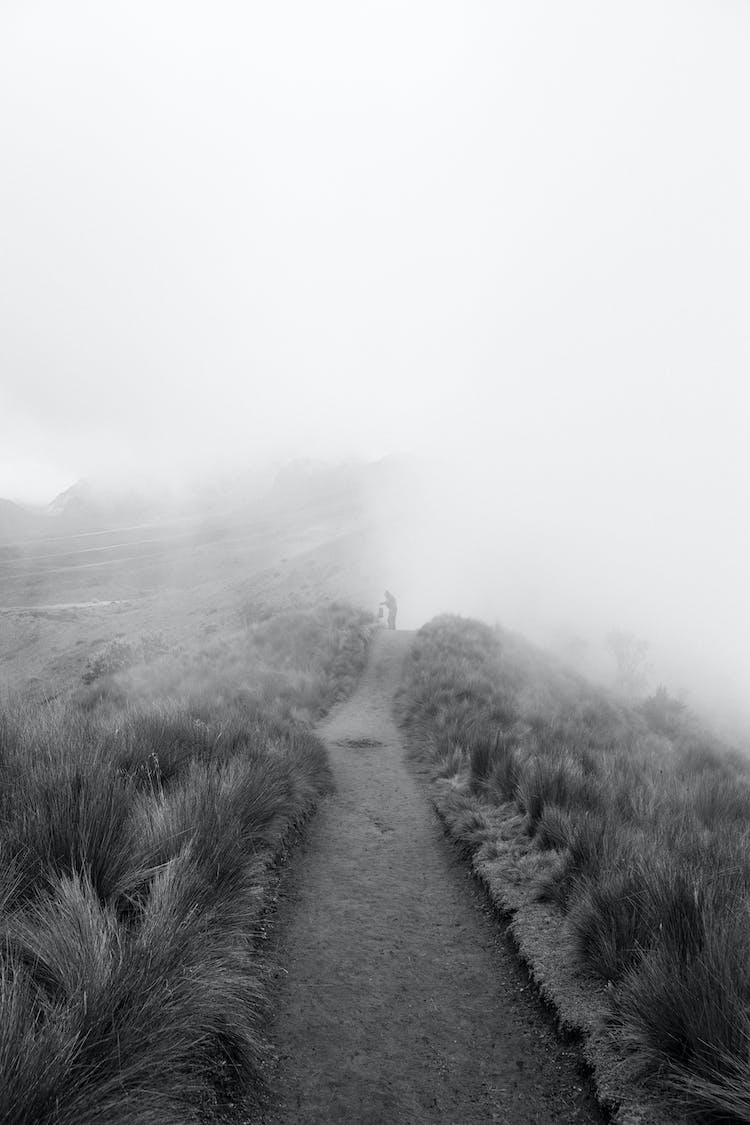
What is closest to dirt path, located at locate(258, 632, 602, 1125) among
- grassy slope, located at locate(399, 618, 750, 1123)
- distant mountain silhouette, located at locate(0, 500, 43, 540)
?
grassy slope, located at locate(399, 618, 750, 1123)

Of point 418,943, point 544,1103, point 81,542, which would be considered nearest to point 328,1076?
point 544,1103

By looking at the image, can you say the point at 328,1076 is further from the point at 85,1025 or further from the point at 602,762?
the point at 602,762

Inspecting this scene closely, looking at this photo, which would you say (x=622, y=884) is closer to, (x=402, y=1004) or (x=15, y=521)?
(x=402, y=1004)

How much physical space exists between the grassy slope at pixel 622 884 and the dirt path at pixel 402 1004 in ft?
0.98

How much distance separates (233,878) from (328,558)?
48.8 metres

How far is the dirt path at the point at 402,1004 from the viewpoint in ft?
9.89

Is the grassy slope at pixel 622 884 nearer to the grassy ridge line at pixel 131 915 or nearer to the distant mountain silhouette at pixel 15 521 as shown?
the grassy ridge line at pixel 131 915

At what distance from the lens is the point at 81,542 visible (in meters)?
64.8

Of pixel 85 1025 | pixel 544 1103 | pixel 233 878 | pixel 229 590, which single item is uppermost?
pixel 85 1025

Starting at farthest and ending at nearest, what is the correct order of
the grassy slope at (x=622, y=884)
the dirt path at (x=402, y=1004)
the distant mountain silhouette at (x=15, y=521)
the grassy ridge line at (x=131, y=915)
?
the distant mountain silhouette at (x=15, y=521) → the dirt path at (x=402, y=1004) → the grassy slope at (x=622, y=884) → the grassy ridge line at (x=131, y=915)

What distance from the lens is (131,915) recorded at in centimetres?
322

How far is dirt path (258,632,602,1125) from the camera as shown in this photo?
9.89 ft

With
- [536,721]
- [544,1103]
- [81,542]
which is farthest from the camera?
[81,542]

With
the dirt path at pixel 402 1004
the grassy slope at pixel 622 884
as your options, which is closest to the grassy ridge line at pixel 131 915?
the dirt path at pixel 402 1004
